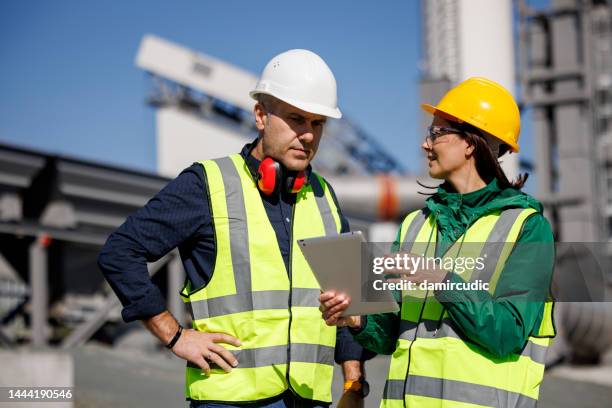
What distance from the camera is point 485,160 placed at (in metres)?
2.62

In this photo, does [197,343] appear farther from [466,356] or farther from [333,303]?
[466,356]

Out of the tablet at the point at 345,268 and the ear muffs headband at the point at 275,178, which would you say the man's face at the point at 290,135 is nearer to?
the ear muffs headband at the point at 275,178

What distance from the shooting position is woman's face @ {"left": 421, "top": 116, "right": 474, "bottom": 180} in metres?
2.66

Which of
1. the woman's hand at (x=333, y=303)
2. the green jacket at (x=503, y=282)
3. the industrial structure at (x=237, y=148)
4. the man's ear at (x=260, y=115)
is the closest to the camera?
the green jacket at (x=503, y=282)

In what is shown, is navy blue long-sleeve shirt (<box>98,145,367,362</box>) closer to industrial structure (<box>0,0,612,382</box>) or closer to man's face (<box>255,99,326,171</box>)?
man's face (<box>255,99,326,171</box>)

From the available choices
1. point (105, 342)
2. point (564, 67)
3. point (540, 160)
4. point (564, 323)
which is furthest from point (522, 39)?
point (105, 342)

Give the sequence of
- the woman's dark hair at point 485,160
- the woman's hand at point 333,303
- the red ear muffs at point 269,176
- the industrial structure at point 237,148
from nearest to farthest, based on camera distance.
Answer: the woman's hand at point 333,303 < the woman's dark hair at point 485,160 < the red ear muffs at point 269,176 < the industrial structure at point 237,148

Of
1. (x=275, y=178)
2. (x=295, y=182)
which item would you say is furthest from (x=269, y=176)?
(x=295, y=182)

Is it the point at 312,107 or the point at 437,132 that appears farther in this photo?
the point at 312,107

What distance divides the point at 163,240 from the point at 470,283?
1.05 metres

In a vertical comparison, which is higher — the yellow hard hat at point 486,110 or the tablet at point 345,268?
the yellow hard hat at point 486,110

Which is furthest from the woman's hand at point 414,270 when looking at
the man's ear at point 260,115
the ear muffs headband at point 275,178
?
the man's ear at point 260,115

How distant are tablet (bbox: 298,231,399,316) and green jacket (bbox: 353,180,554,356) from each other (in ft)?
0.66

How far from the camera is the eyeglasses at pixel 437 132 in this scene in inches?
106
